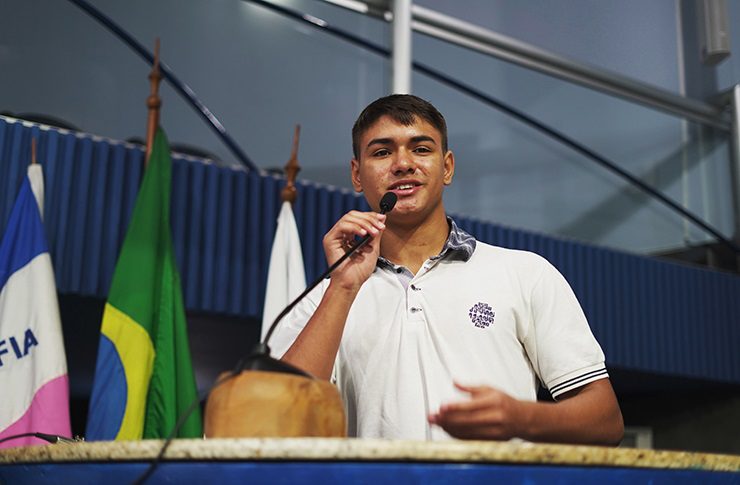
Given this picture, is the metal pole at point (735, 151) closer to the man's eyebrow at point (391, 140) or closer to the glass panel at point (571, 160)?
the glass panel at point (571, 160)

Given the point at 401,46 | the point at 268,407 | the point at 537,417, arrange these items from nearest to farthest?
the point at 268,407, the point at 537,417, the point at 401,46

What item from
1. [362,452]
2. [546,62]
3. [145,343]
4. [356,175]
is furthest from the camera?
[546,62]

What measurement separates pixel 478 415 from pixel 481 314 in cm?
58

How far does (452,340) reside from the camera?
1660 millimetres

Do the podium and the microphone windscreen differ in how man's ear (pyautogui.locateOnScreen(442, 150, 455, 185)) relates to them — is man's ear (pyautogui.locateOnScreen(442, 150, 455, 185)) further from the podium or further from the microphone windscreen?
the podium

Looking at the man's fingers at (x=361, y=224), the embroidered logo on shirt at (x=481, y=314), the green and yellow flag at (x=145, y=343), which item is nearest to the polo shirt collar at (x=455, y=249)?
the embroidered logo on shirt at (x=481, y=314)

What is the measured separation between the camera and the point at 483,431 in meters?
1.12

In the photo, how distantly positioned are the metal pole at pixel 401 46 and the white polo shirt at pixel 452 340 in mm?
3569

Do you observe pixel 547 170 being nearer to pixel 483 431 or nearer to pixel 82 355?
pixel 82 355

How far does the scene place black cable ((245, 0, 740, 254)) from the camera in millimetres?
5484

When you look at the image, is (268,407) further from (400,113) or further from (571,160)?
(571,160)

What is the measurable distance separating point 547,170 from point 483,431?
17.7ft

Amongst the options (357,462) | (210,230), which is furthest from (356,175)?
(210,230)

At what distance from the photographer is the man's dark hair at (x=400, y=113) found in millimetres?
1827
